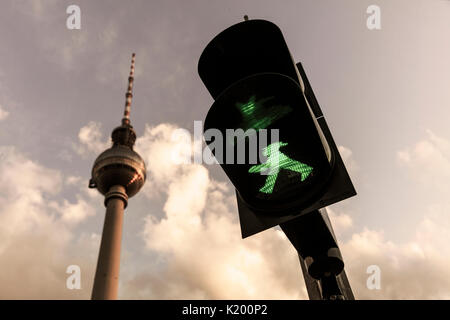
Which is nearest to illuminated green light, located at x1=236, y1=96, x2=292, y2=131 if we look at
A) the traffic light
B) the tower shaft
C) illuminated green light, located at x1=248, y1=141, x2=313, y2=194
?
the traffic light

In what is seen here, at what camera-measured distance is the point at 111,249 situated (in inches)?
2184

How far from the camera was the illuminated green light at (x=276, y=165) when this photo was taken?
7.53 feet

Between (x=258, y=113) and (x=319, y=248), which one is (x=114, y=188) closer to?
(x=319, y=248)

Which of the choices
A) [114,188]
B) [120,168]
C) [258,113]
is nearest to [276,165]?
[258,113]

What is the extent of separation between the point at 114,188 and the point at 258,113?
63578 millimetres

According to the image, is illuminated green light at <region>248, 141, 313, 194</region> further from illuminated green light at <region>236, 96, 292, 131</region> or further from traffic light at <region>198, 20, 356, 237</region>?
illuminated green light at <region>236, 96, 292, 131</region>

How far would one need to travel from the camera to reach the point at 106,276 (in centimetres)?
5266

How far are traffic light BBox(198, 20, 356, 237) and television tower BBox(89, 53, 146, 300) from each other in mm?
54944

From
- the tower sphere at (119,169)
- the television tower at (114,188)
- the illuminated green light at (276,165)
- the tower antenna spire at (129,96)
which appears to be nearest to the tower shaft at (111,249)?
the television tower at (114,188)

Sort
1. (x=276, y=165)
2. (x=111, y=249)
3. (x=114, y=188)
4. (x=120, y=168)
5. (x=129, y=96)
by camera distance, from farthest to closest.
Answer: (x=129, y=96) < (x=114, y=188) < (x=120, y=168) < (x=111, y=249) < (x=276, y=165)

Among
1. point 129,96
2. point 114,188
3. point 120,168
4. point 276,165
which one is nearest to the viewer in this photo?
point 276,165
